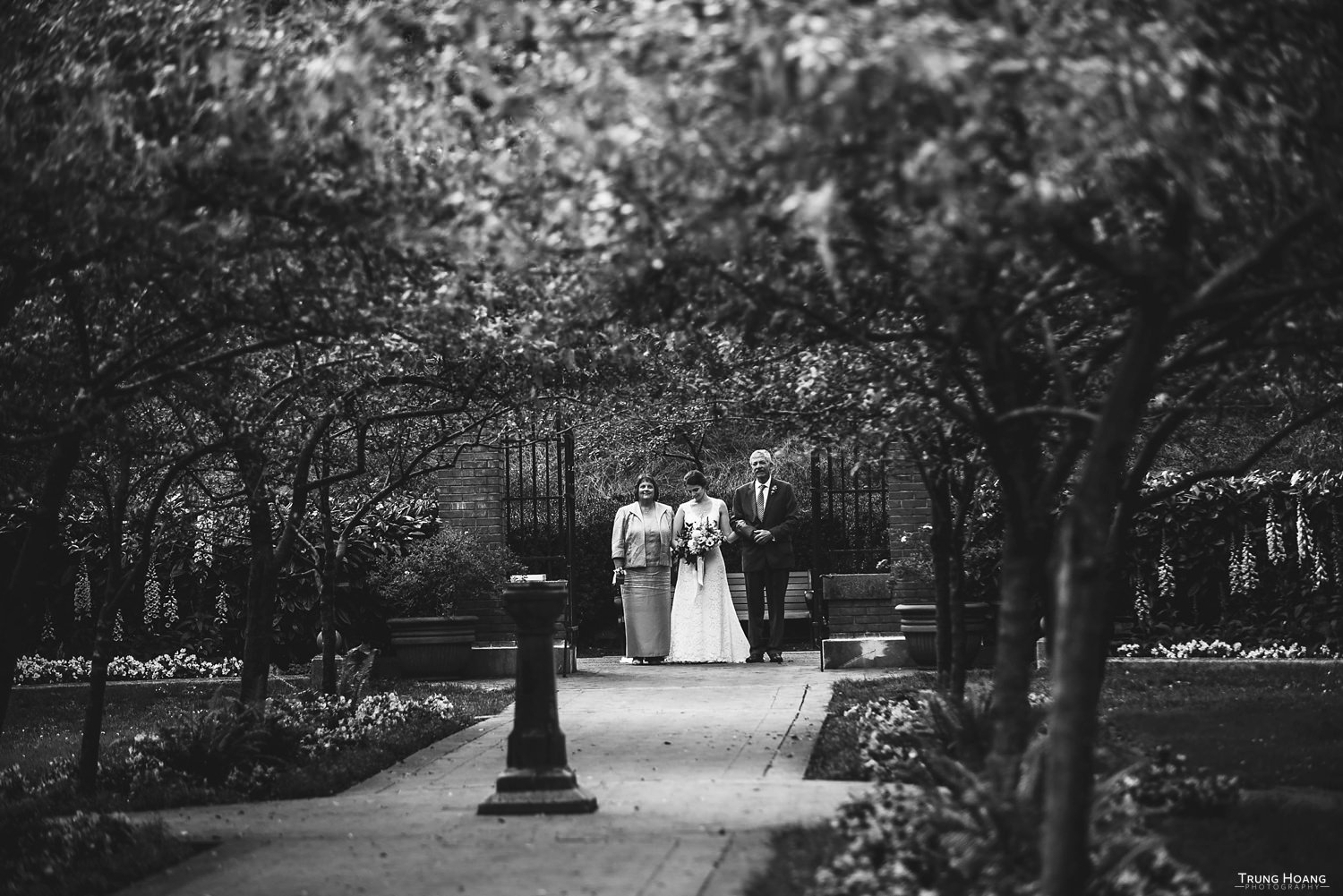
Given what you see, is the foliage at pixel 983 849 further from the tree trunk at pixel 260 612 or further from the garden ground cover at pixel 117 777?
the tree trunk at pixel 260 612

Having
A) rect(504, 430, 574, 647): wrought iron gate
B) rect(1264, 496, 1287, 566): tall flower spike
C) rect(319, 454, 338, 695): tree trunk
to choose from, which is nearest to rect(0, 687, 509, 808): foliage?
rect(319, 454, 338, 695): tree trunk

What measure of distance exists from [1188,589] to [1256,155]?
1069 cm

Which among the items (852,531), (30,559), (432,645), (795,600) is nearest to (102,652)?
(30,559)

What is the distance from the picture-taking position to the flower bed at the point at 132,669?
14.0 meters

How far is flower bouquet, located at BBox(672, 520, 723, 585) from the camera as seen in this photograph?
15.6 m

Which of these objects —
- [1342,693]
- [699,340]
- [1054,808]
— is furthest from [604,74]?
[1342,693]

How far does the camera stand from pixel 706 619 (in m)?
15.6

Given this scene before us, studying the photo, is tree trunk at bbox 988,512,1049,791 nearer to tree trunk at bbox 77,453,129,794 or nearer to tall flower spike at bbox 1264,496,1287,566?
tree trunk at bbox 77,453,129,794

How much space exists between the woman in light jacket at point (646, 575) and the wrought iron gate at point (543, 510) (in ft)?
2.36

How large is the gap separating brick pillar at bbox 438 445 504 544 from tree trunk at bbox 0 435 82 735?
8359mm

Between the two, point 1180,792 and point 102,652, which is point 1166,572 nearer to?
point 1180,792

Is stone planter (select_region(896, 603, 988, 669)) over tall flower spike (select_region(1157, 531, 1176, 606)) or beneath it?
beneath

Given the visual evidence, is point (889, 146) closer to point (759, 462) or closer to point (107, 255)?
point (107, 255)

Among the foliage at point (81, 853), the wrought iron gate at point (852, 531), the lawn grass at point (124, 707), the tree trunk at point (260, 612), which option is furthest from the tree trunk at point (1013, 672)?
the wrought iron gate at point (852, 531)
